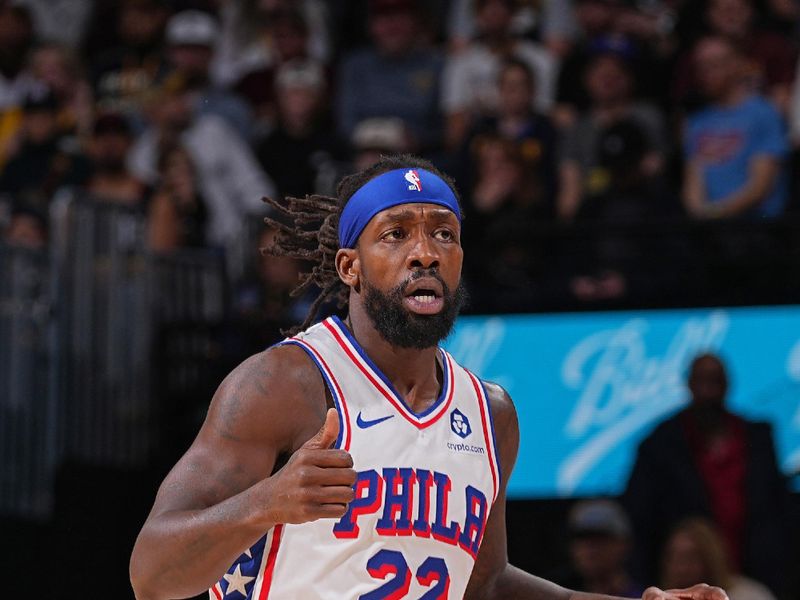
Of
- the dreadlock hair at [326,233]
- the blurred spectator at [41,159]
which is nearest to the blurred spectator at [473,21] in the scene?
the blurred spectator at [41,159]

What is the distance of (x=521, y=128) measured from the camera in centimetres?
959

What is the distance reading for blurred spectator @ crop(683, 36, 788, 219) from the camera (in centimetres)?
910

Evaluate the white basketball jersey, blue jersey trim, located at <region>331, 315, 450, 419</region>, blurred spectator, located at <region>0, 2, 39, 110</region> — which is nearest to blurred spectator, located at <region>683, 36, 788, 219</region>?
blue jersey trim, located at <region>331, 315, 450, 419</region>

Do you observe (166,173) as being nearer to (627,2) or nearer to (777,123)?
(627,2)

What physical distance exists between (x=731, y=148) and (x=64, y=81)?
5464mm

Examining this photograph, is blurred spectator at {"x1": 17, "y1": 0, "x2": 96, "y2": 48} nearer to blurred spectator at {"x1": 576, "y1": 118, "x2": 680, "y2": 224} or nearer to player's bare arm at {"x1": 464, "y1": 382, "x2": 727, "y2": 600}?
blurred spectator at {"x1": 576, "y1": 118, "x2": 680, "y2": 224}

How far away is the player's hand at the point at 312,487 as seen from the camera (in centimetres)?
362

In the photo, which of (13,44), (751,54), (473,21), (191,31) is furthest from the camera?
(13,44)

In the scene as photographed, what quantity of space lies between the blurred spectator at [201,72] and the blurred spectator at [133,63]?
346 mm

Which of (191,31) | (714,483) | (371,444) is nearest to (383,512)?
(371,444)

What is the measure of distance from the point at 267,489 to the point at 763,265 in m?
5.44

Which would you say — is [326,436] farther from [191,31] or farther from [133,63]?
[133,63]

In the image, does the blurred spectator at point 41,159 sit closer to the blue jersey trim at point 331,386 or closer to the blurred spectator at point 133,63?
the blurred spectator at point 133,63

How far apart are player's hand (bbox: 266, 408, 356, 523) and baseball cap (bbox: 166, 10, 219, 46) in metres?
8.21
